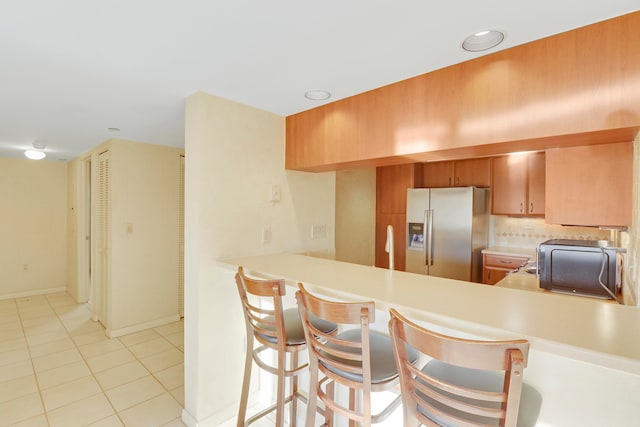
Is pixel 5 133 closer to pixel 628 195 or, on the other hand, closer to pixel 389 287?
pixel 389 287

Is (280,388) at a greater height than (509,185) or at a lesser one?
lesser

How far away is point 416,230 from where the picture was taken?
4.00 m

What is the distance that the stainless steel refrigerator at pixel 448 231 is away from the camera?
11.8 ft

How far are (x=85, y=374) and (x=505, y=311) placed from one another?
3248 millimetres

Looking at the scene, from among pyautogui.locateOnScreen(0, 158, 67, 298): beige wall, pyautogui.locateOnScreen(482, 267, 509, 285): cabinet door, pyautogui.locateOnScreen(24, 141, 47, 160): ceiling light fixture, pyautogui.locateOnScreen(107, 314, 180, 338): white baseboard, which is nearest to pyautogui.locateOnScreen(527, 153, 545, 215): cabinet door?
pyautogui.locateOnScreen(482, 267, 509, 285): cabinet door

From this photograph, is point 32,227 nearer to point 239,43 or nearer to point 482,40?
point 239,43

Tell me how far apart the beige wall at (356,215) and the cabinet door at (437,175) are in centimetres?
80

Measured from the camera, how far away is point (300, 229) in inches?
105

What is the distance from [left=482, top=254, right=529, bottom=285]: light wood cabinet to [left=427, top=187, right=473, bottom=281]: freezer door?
207 millimetres

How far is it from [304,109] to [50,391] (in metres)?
2.93

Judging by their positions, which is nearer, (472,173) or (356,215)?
(472,173)

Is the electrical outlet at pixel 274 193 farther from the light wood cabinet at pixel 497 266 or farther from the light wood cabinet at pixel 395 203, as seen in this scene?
the light wood cabinet at pixel 497 266

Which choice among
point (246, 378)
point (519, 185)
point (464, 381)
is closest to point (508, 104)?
point (464, 381)

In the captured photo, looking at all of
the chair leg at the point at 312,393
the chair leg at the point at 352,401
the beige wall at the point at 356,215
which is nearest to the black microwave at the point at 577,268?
the chair leg at the point at 352,401
